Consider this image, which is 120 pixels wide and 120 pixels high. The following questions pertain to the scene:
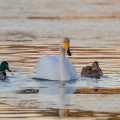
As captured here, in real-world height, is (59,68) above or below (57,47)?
below

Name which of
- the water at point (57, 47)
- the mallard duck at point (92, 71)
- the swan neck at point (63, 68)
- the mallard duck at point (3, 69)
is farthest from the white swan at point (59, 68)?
the mallard duck at point (3, 69)

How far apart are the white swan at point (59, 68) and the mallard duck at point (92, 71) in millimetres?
578

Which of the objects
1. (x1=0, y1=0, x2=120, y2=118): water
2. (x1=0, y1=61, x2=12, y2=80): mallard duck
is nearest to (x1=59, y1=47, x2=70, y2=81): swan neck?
(x1=0, y1=0, x2=120, y2=118): water

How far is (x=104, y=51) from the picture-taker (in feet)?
60.4

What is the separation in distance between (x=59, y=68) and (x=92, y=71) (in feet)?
3.51

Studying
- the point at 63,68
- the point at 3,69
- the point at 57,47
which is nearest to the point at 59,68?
the point at 63,68

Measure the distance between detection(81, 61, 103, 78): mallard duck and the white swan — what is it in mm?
578

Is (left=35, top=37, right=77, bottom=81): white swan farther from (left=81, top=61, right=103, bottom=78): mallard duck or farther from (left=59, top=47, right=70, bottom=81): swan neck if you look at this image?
(left=81, top=61, right=103, bottom=78): mallard duck

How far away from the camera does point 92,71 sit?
1490 cm

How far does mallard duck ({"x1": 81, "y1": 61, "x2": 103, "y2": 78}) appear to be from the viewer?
48.2 feet

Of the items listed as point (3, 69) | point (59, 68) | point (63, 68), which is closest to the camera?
point (63, 68)

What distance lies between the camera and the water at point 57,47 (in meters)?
11.3

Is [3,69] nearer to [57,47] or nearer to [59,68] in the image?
[59,68]

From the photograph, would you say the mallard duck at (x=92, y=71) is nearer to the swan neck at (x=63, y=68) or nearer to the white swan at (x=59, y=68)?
the white swan at (x=59, y=68)
